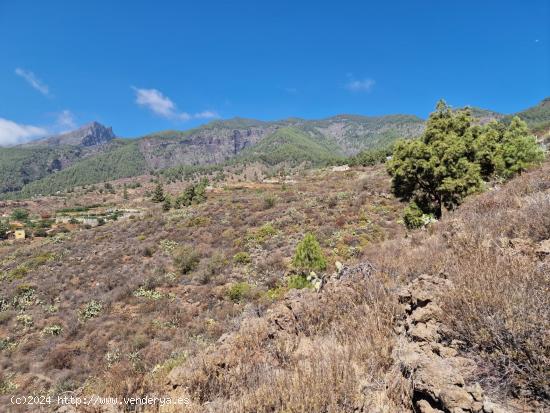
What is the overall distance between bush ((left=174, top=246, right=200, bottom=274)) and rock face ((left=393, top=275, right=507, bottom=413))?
15175mm

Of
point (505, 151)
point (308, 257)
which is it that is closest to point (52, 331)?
point (308, 257)

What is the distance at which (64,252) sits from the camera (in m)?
25.1

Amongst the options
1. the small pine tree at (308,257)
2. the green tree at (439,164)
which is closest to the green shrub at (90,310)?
the small pine tree at (308,257)

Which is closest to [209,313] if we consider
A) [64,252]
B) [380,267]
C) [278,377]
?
[380,267]

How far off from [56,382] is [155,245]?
45.4 ft

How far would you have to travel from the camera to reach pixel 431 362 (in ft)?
8.96

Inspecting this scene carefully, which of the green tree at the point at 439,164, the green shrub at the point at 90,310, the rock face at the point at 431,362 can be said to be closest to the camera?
the rock face at the point at 431,362

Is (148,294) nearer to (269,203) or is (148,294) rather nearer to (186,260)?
(186,260)

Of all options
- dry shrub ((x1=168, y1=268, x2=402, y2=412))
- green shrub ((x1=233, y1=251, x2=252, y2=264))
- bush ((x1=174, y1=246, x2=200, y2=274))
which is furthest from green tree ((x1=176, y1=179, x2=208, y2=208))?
dry shrub ((x1=168, y1=268, x2=402, y2=412))

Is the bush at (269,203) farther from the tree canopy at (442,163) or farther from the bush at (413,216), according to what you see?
the bush at (413,216)

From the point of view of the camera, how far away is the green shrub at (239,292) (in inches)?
525

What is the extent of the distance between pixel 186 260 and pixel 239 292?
5800 millimetres

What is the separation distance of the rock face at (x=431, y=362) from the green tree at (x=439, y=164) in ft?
42.1

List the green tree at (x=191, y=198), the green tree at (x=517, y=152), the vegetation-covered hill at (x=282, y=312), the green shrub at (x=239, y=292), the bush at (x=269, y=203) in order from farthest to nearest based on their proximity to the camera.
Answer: the green tree at (x=191, y=198)
the bush at (x=269, y=203)
the green tree at (x=517, y=152)
the green shrub at (x=239, y=292)
the vegetation-covered hill at (x=282, y=312)
